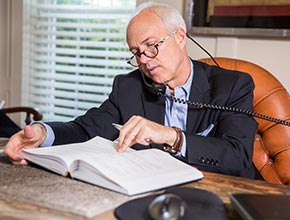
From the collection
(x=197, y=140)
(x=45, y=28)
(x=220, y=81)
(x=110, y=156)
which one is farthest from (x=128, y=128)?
(x=45, y=28)

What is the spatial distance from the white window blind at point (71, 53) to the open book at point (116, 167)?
1.85 metres

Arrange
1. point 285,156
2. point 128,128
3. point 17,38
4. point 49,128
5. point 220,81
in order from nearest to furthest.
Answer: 1. point 128,128
2. point 49,128
3. point 220,81
4. point 285,156
5. point 17,38

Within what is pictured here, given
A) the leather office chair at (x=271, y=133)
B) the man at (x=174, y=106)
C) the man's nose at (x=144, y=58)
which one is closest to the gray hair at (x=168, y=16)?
the man at (x=174, y=106)

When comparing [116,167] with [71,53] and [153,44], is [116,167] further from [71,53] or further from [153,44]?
[71,53]

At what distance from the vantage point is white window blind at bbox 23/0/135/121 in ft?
10.2

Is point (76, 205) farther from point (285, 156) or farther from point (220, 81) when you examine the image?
point (285, 156)

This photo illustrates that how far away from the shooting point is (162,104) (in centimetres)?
172

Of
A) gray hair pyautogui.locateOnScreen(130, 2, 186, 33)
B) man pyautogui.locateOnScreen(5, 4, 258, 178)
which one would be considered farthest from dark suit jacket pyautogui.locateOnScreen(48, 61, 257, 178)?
gray hair pyautogui.locateOnScreen(130, 2, 186, 33)

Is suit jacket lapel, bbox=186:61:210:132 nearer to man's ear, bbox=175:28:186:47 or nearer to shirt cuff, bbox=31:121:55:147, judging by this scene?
man's ear, bbox=175:28:186:47

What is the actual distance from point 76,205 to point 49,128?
675 mm

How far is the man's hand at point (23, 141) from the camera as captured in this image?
1.28 meters

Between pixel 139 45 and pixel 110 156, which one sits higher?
pixel 139 45

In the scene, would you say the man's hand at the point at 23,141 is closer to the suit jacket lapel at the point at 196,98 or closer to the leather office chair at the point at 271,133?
the suit jacket lapel at the point at 196,98

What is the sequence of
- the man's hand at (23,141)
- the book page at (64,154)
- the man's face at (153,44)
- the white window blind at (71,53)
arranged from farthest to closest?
the white window blind at (71,53) → the man's face at (153,44) → the man's hand at (23,141) → the book page at (64,154)
